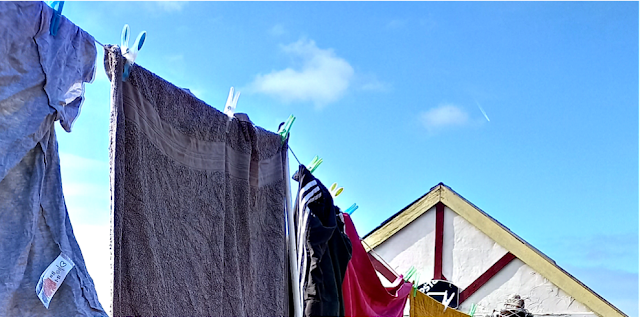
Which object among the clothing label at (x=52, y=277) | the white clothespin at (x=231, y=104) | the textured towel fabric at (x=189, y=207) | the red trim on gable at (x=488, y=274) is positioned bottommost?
the clothing label at (x=52, y=277)

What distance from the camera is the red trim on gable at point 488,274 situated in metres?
6.42

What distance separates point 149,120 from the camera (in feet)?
5.80

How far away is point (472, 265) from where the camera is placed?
6559 millimetres

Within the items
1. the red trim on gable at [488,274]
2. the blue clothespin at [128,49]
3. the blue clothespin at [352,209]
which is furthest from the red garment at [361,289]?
the red trim on gable at [488,274]

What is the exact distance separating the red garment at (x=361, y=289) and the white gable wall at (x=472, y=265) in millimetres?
3244

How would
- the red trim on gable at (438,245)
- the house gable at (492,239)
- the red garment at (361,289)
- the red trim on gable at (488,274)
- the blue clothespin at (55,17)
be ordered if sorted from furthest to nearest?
the red trim on gable at (438,245), the red trim on gable at (488,274), the house gable at (492,239), the red garment at (361,289), the blue clothespin at (55,17)

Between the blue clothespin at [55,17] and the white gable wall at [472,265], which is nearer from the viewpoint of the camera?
the blue clothespin at [55,17]

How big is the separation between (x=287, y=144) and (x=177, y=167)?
663 mm

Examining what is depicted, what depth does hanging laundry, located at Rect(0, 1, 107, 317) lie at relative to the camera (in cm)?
131

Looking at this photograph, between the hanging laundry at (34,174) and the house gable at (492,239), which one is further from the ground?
the house gable at (492,239)

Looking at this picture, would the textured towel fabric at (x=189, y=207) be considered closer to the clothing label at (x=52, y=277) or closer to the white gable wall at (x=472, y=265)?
the clothing label at (x=52, y=277)

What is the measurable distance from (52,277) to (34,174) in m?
0.21

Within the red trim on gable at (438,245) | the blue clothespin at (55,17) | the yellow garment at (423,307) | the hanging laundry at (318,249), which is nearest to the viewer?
the blue clothespin at (55,17)

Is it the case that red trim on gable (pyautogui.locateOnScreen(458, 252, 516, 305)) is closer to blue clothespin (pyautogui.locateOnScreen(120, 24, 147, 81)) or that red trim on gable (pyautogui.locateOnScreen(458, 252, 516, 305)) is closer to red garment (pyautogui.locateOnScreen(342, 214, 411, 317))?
red garment (pyautogui.locateOnScreen(342, 214, 411, 317))
